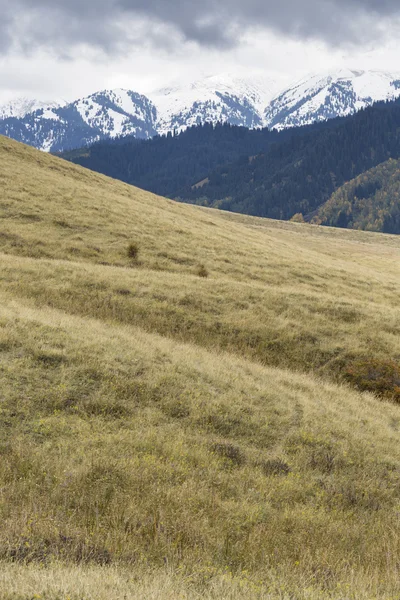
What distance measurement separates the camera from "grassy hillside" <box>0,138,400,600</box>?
6.74 m

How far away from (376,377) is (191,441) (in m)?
11.0

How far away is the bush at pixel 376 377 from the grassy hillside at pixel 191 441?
0.30 feet

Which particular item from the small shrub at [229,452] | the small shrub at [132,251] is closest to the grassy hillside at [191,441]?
the small shrub at [229,452]

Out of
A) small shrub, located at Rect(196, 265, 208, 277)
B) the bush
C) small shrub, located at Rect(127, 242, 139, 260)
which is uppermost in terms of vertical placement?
small shrub, located at Rect(127, 242, 139, 260)

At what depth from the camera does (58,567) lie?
6.05m

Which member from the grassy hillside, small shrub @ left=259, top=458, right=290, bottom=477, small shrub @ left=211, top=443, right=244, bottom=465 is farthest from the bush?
small shrub @ left=211, top=443, right=244, bottom=465

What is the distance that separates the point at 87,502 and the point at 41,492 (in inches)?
36.0

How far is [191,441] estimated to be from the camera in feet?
35.0

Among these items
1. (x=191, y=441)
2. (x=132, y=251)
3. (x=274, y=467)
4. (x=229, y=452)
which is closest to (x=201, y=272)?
(x=132, y=251)

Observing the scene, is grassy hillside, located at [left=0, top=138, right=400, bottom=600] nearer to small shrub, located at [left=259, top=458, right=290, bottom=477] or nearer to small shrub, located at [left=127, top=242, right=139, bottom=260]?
small shrub, located at [left=259, top=458, right=290, bottom=477]

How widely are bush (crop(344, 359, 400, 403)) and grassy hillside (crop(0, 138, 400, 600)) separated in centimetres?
9

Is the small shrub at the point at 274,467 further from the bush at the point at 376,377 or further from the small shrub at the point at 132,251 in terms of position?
the small shrub at the point at 132,251

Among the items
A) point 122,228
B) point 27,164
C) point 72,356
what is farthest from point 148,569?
point 27,164

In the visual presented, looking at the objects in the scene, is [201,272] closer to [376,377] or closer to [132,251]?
[132,251]
